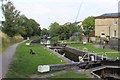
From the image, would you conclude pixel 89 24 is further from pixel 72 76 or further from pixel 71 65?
pixel 72 76

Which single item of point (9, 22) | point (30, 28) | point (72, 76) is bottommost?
point (72, 76)

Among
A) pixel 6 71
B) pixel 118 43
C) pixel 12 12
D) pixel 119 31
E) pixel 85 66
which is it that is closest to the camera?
pixel 6 71

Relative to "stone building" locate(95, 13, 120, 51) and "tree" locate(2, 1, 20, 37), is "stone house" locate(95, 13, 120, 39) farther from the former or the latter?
"tree" locate(2, 1, 20, 37)

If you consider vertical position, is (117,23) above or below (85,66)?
above

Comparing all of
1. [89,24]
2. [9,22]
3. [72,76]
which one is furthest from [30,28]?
[72,76]

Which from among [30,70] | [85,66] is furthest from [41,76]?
[85,66]

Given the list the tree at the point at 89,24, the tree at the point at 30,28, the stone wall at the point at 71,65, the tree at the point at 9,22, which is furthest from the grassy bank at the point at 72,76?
the tree at the point at 30,28

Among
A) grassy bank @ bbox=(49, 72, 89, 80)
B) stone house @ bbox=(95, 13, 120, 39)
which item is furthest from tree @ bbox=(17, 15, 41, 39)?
grassy bank @ bbox=(49, 72, 89, 80)

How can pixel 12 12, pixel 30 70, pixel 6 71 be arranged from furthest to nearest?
pixel 12 12 → pixel 30 70 → pixel 6 71

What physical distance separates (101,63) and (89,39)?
146ft

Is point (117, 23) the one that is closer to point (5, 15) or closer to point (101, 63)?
point (5, 15)

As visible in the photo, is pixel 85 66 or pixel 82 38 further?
pixel 82 38

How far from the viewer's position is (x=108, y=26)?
6719 centimetres

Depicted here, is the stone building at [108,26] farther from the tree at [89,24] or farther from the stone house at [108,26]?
the tree at [89,24]
